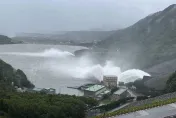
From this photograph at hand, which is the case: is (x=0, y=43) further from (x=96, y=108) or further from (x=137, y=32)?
(x=96, y=108)

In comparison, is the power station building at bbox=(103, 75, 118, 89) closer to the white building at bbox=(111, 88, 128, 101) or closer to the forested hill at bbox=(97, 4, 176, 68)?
the white building at bbox=(111, 88, 128, 101)

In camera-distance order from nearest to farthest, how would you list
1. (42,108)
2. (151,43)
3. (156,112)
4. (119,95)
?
(156,112) → (42,108) → (119,95) → (151,43)

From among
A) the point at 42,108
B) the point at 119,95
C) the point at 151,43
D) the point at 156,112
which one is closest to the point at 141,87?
the point at 119,95

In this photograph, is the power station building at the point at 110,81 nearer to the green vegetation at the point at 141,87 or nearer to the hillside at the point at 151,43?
the green vegetation at the point at 141,87

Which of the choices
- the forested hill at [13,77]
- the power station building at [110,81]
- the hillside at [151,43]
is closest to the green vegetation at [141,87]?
the power station building at [110,81]

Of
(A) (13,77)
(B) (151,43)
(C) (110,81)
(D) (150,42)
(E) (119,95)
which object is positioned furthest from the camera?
(D) (150,42)

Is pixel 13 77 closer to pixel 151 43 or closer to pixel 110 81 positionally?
pixel 110 81

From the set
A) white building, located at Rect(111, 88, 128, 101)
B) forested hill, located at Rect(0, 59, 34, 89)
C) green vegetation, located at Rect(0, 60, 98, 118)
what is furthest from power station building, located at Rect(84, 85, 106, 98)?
green vegetation, located at Rect(0, 60, 98, 118)

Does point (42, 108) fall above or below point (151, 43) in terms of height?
below

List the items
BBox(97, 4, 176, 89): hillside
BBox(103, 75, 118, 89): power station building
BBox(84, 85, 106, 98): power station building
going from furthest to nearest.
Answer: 1. BBox(97, 4, 176, 89): hillside
2. BBox(103, 75, 118, 89): power station building
3. BBox(84, 85, 106, 98): power station building
